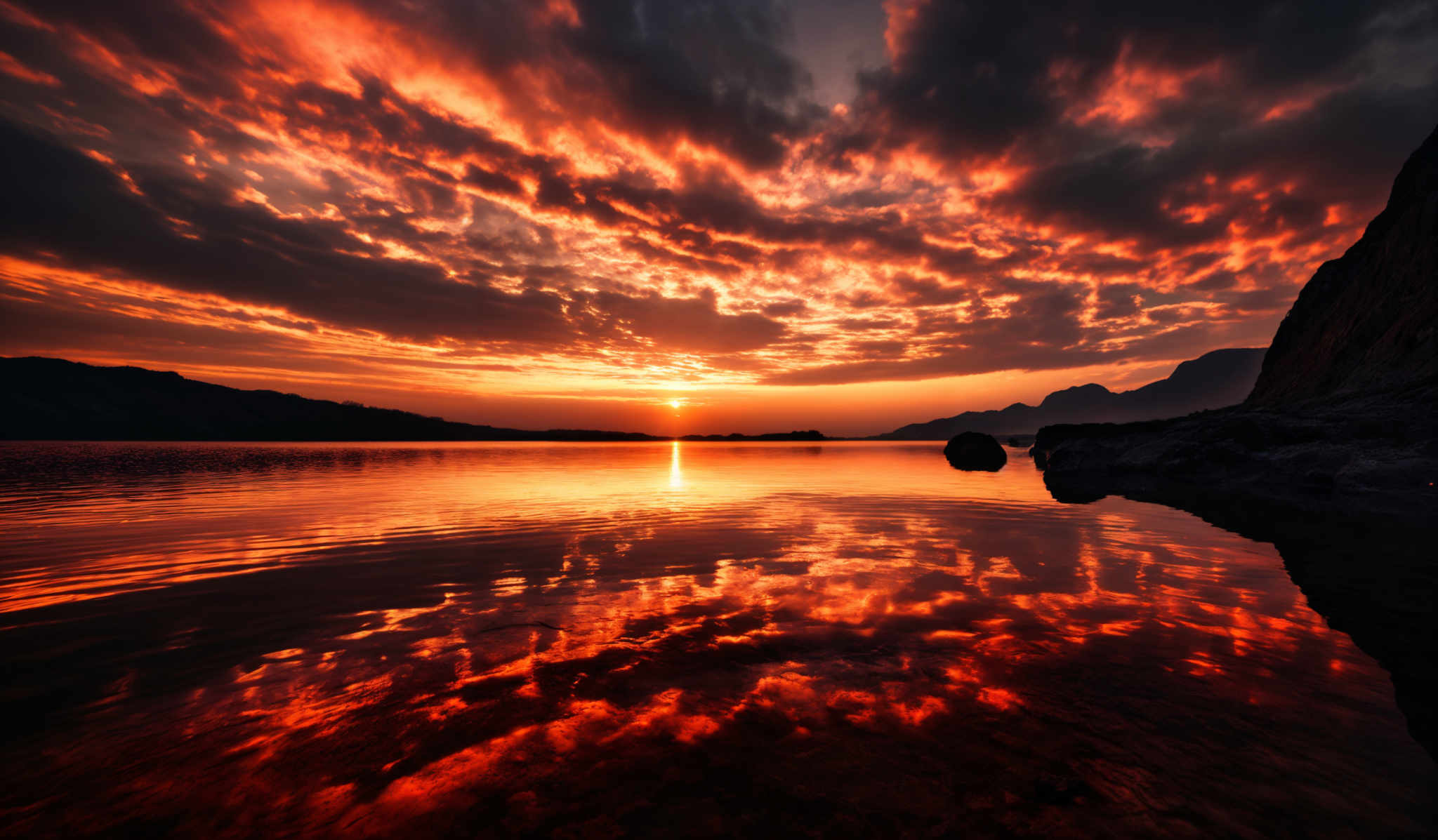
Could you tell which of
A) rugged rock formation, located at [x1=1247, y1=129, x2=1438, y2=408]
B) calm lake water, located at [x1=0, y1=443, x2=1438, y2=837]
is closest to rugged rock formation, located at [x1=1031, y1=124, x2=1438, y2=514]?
rugged rock formation, located at [x1=1247, y1=129, x2=1438, y2=408]

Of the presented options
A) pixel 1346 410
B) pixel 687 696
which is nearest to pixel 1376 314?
pixel 1346 410

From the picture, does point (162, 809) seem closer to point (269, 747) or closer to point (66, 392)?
point (269, 747)

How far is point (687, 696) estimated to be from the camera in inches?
190

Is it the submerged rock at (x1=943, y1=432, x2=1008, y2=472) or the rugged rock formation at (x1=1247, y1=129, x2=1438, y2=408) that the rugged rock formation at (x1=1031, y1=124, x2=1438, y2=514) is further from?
the submerged rock at (x1=943, y1=432, x2=1008, y2=472)

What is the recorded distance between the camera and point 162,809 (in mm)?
3307

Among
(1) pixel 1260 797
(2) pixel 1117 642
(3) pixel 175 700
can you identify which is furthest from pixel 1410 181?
(3) pixel 175 700

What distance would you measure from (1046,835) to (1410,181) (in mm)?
57988

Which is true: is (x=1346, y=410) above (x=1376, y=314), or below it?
below

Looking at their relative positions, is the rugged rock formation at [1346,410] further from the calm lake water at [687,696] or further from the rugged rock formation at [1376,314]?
the calm lake water at [687,696]

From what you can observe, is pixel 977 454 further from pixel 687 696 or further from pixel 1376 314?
pixel 687 696

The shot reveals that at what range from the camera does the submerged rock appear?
148 ft

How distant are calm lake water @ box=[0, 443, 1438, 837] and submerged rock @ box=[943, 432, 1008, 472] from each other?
117ft

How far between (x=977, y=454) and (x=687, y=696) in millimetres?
48375

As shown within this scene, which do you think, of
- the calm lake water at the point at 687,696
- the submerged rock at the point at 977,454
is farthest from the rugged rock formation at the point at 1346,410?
the calm lake water at the point at 687,696
